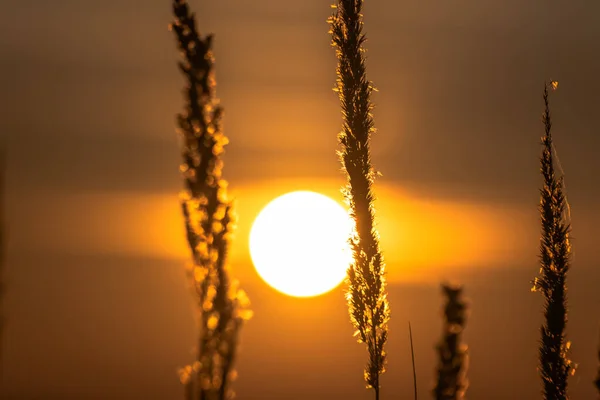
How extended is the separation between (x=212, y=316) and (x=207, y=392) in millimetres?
521

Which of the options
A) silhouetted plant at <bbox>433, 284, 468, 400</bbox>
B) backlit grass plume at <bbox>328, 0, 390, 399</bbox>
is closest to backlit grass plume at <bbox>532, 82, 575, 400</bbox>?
backlit grass plume at <bbox>328, 0, 390, 399</bbox>

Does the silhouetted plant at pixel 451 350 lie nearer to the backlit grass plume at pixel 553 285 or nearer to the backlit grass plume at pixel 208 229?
the backlit grass plume at pixel 208 229

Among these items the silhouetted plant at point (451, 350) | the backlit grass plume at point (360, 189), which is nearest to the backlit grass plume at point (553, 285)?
the backlit grass plume at point (360, 189)

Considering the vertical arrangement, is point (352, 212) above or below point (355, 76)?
below

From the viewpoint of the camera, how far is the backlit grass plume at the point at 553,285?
12195mm

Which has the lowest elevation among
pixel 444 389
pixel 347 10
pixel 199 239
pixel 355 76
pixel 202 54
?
pixel 444 389

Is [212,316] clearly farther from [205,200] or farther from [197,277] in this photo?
[205,200]

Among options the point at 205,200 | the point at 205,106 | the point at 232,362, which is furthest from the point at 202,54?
the point at 232,362

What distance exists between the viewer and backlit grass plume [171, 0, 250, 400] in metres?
5.13

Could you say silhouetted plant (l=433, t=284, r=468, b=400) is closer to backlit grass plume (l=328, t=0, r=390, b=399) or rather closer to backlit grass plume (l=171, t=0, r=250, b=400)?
backlit grass plume (l=171, t=0, r=250, b=400)

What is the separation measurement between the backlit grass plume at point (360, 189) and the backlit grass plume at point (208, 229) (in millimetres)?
5837

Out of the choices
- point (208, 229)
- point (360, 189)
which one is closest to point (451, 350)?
point (208, 229)

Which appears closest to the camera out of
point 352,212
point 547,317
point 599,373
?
point 599,373

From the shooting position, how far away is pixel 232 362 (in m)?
5.19
